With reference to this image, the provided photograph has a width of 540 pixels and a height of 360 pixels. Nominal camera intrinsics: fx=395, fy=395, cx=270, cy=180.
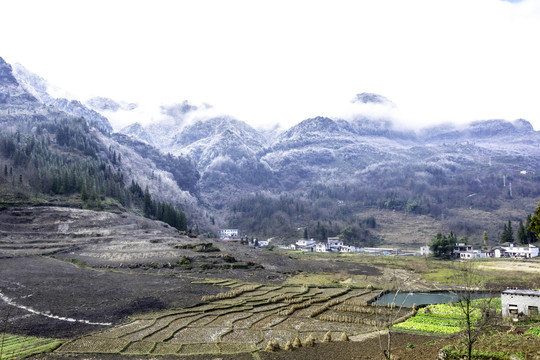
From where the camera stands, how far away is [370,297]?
6094 cm

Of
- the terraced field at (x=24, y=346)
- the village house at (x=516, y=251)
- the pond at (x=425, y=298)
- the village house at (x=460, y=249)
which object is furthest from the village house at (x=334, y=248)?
the terraced field at (x=24, y=346)

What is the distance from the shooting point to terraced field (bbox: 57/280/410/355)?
3422cm

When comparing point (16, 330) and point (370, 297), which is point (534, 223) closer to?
point (370, 297)

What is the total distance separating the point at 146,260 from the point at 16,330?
48882 millimetres

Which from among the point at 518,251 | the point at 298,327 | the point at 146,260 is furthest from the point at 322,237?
the point at 298,327

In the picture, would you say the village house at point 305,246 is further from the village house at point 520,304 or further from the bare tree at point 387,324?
the village house at point 520,304

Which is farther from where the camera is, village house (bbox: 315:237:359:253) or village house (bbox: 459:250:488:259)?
village house (bbox: 315:237:359:253)

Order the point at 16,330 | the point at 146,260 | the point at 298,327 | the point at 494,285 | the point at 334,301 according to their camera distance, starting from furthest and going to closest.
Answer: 1. the point at 146,260
2. the point at 494,285
3. the point at 334,301
4. the point at 298,327
5. the point at 16,330

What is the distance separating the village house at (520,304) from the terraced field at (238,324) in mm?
12732

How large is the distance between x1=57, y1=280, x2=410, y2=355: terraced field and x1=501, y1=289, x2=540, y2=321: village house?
1273 centimetres

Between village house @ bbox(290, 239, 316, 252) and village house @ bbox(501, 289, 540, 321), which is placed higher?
village house @ bbox(501, 289, 540, 321)

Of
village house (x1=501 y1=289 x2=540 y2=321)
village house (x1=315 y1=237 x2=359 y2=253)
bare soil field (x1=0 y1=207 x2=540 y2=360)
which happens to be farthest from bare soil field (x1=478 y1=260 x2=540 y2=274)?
village house (x1=315 y1=237 x2=359 y2=253)

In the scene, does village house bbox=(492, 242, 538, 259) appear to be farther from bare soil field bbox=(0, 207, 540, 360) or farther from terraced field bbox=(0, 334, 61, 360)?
terraced field bbox=(0, 334, 61, 360)

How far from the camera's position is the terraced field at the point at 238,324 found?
34219 mm
